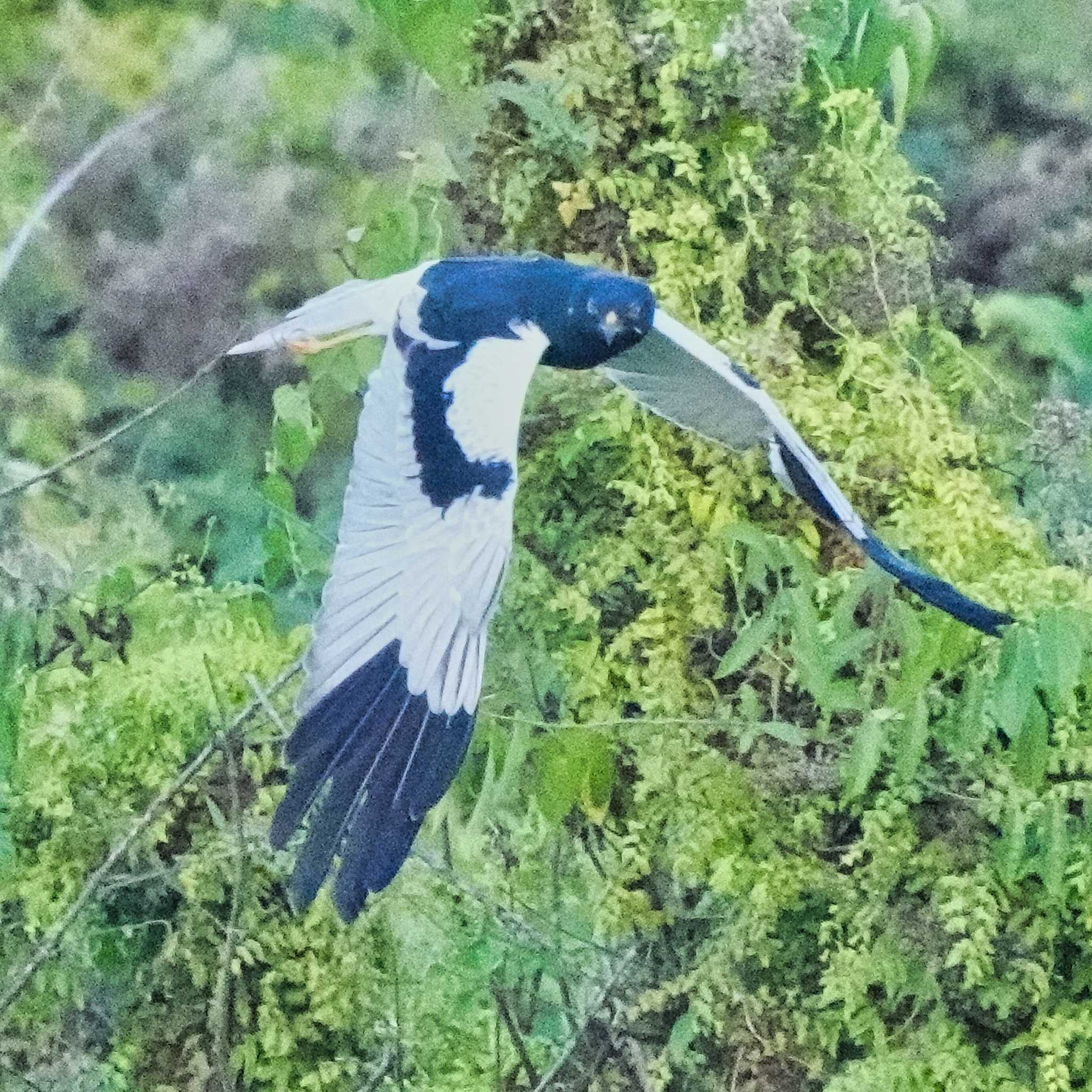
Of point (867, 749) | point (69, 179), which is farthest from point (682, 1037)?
point (69, 179)

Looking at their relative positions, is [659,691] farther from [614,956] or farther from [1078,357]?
[1078,357]

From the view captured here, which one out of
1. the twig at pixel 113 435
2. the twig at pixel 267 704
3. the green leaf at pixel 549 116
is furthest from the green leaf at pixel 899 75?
the twig at pixel 267 704

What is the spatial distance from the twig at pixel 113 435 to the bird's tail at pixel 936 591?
1.84 feet

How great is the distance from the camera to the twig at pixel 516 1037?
1.29 metres

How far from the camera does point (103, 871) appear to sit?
1.32m

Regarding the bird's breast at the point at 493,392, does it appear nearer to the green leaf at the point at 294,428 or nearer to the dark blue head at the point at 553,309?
the dark blue head at the point at 553,309

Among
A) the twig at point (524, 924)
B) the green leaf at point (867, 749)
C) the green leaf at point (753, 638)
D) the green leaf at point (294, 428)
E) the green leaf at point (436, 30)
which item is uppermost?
the green leaf at point (436, 30)

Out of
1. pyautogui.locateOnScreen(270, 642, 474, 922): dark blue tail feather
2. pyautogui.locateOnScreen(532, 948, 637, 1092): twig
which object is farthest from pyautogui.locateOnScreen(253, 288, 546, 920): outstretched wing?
pyautogui.locateOnScreen(532, 948, 637, 1092): twig

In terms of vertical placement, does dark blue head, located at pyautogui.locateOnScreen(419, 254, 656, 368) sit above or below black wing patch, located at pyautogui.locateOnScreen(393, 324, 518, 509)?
above

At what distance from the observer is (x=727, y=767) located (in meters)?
1.27

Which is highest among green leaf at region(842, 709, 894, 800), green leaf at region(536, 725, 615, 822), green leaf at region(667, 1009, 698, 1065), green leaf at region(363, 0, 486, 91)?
green leaf at region(363, 0, 486, 91)

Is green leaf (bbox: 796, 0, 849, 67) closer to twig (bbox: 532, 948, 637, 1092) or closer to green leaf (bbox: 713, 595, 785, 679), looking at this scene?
green leaf (bbox: 713, 595, 785, 679)

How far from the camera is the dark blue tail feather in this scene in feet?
3.56

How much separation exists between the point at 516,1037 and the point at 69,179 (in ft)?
2.66
